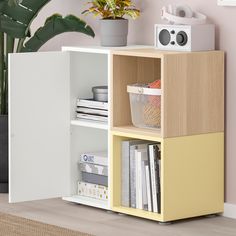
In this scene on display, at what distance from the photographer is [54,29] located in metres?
4.49

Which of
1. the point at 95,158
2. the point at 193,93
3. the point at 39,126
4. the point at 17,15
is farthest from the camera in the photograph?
the point at 17,15

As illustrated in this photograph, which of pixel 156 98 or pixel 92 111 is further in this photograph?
pixel 92 111

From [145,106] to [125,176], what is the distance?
33cm

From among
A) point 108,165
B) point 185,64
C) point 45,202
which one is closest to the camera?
point 185,64

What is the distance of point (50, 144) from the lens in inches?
164

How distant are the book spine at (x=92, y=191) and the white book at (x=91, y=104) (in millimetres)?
374

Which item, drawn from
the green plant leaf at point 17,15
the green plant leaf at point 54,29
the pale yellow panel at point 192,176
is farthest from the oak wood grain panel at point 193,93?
the green plant leaf at point 17,15

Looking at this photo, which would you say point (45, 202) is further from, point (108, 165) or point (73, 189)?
point (108, 165)

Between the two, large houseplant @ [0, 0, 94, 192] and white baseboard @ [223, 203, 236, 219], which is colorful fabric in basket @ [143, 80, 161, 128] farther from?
large houseplant @ [0, 0, 94, 192]

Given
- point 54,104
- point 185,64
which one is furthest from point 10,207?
point 185,64

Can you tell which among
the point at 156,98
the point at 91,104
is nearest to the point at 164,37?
the point at 156,98

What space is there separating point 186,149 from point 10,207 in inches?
36.4

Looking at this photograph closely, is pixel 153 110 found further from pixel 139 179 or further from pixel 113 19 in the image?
pixel 113 19

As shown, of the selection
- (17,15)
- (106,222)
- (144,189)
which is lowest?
(106,222)
